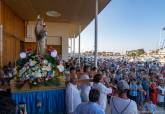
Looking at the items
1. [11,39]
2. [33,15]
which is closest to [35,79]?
[11,39]

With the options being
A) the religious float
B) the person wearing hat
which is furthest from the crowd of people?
the religious float

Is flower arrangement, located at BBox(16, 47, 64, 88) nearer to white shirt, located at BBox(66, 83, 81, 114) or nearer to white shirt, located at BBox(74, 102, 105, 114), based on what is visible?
white shirt, located at BBox(66, 83, 81, 114)

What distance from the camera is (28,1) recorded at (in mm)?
14234

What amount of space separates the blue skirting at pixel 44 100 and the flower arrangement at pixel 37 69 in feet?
0.58

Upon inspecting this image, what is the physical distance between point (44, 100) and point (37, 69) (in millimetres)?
628

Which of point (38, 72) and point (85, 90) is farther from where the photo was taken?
point (85, 90)

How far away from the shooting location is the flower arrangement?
18.8ft

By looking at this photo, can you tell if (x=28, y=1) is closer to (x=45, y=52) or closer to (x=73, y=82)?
(x=45, y=52)

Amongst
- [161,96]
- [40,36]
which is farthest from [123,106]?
[161,96]

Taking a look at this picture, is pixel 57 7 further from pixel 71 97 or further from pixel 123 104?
pixel 123 104

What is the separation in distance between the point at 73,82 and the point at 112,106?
1365 mm

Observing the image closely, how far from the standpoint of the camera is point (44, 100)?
19.2ft

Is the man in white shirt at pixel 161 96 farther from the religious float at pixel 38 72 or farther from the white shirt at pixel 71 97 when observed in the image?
the white shirt at pixel 71 97

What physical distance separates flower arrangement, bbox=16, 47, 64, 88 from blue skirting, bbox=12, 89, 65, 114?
0.18m
